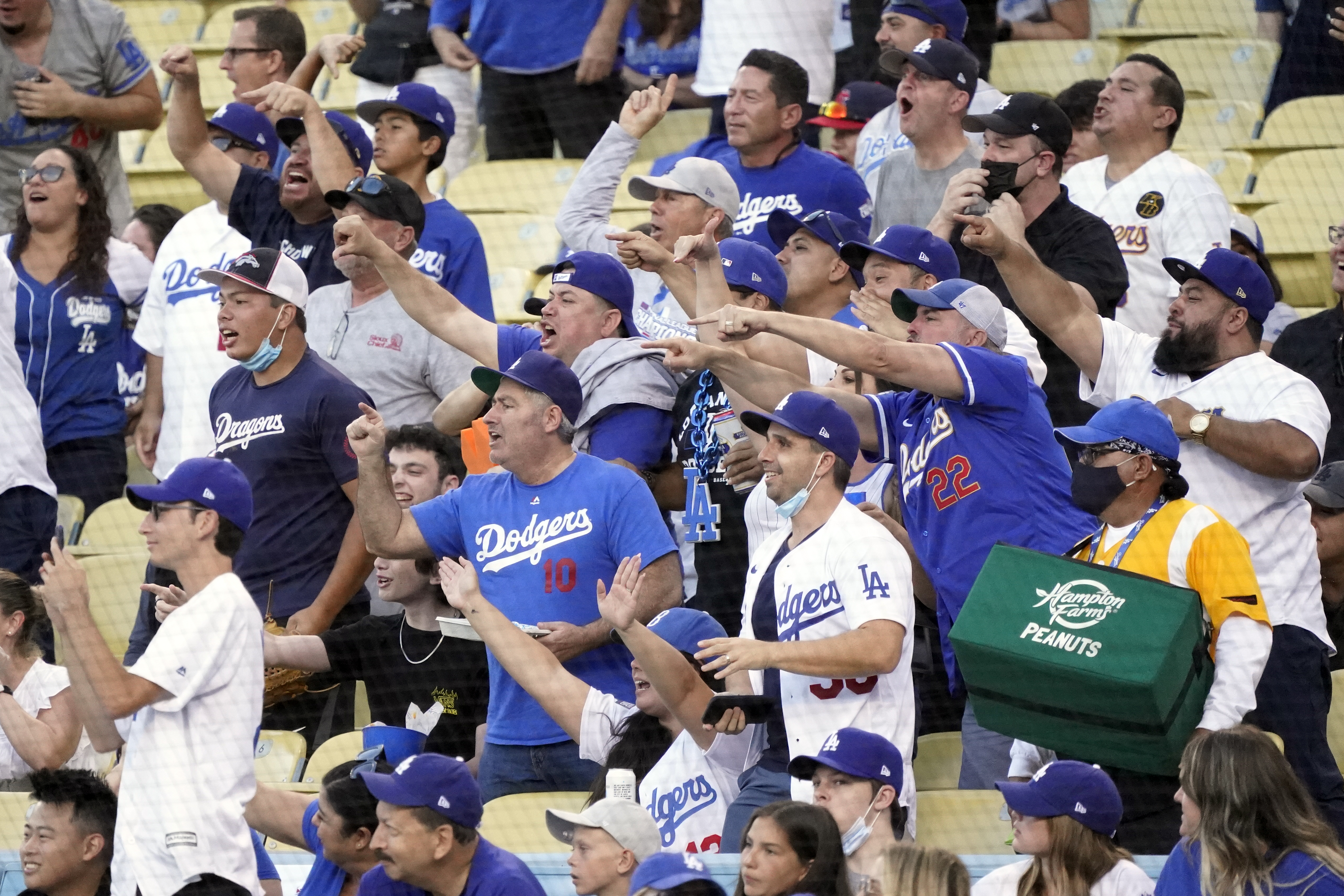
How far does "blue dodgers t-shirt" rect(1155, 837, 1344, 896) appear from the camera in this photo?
3.31m

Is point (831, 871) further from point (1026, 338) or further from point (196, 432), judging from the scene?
point (196, 432)

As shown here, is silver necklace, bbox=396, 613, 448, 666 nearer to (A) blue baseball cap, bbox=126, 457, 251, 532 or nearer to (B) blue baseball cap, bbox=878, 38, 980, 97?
(A) blue baseball cap, bbox=126, 457, 251, 532

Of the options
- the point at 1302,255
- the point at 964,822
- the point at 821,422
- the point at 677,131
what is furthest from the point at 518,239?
the point at 964,822

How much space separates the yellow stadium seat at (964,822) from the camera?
164 inches

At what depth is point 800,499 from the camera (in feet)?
13.3

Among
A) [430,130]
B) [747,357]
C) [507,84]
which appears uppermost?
[747,357]

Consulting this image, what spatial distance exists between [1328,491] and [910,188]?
63.8 inches

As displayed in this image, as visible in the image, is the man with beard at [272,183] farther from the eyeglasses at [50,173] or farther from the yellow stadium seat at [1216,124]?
the yellow stadium seat at [1216,124]

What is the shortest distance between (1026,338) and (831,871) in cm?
165

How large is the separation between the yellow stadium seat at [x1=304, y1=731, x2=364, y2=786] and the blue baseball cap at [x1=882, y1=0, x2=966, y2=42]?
321 centimetres

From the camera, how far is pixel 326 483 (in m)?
5.09

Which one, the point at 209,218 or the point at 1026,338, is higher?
the point at 1026,338

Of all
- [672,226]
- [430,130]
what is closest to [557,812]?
[672,226]

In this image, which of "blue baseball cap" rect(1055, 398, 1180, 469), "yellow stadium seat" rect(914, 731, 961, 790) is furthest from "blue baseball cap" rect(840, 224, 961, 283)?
"yellow stadium seat" rect(914, 731, 961, 790)
